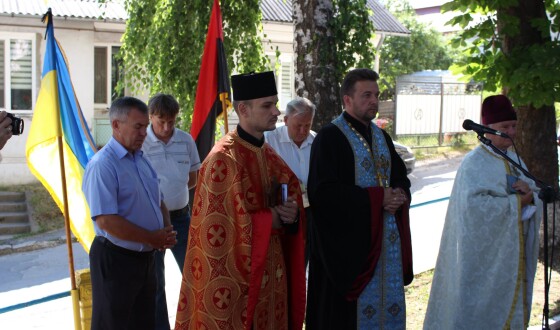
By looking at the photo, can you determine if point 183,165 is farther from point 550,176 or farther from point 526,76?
point 550,176

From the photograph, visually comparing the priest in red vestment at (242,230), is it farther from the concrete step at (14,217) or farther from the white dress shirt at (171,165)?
the concrete step at (14,217)

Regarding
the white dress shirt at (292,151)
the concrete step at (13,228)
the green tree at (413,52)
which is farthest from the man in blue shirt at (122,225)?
the green tree at (413,52)

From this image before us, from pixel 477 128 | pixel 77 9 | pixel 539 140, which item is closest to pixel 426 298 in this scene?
pixel 539 140

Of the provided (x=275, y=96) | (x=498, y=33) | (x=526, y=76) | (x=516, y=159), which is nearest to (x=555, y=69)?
(x=526, y=76)

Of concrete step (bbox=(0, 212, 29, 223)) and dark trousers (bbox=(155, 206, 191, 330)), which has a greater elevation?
dark trousers (bbox=(155, 206, 191, 330))

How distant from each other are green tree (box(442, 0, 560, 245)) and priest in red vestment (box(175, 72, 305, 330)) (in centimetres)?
403

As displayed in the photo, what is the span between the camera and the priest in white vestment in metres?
4.91

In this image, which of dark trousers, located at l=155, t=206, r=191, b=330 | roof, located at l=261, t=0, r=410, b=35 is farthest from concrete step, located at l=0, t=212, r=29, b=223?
dark trousers, located at l=155, t=206, r=191, b=330

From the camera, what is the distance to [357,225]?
4461 mm

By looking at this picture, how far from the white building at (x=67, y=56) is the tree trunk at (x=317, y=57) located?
8743 mm

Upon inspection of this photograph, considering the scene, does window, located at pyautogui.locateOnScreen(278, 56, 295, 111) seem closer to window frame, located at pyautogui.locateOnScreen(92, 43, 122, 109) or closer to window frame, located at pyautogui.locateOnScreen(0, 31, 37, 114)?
window frame, located at pyautogui.locateOnScreen(92, 43, 122, 109)

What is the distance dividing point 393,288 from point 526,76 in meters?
3.55

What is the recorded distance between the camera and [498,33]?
771 centimetres

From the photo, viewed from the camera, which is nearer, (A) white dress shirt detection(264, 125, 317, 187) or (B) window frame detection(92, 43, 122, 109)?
(A) white dress shirt detection(264, 125, 317, 187)
